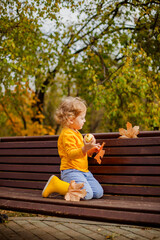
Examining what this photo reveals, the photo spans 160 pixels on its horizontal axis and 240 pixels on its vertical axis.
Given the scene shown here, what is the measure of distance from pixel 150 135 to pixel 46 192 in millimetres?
1176

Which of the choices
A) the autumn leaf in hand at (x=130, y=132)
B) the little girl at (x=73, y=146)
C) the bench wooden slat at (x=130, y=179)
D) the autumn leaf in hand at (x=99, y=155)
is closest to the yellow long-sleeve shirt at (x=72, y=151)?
the little girl at (x=73, y=146)

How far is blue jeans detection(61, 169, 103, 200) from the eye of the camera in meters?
3.10

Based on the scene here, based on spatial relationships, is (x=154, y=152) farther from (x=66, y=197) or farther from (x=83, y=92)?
(x=83, y=92)

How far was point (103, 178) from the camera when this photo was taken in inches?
135

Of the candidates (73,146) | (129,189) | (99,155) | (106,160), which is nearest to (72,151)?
(73,146)

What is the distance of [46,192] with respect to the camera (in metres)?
3.12

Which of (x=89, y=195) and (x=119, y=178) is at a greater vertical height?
(x=119, y=178)

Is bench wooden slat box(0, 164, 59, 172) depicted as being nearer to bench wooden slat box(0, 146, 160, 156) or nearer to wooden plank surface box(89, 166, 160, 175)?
bench wooden slat box(0, 146, 160, 156)

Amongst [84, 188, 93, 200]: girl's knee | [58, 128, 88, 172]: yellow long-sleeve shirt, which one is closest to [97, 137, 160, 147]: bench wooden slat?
[58, 128, 88, 172]: yellow long-sleeve shirt

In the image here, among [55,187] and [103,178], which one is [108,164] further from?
[55,187]

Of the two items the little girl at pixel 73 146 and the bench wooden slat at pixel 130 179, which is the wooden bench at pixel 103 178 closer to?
the bench wooden slat at pixel 130 179

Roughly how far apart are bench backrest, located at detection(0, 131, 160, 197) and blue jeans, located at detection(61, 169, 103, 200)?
0.16 m

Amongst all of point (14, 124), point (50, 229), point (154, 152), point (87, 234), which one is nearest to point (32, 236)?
point (50, 229)

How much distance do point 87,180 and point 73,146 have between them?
0.41 m
